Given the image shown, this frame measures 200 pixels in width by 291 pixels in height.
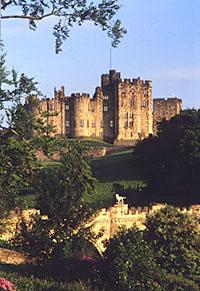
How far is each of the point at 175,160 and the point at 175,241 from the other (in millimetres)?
28365

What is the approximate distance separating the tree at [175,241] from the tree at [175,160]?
23124 mm

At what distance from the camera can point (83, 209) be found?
21188 millimetres

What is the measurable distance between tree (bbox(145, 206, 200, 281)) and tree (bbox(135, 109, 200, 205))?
23124 mm

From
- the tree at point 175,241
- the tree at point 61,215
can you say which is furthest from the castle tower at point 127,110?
the tree at point 175,241

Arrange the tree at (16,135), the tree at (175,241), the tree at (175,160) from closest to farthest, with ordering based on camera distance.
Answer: the tree at (16,135), the tree at (175,241), the tree at (175,160)

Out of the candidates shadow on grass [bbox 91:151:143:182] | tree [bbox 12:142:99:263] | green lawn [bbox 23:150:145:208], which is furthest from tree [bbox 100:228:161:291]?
shadow on grass [bbox 91:151:143:182]

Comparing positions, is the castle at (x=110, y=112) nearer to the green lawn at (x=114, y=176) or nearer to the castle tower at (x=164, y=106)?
the castle tower at (x=164, y=106)

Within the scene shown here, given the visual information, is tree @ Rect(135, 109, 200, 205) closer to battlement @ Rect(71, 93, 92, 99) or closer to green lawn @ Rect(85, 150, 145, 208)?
green lawn @ Rect(85, 150, 145, 208)

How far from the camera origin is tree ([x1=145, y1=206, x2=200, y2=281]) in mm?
18781

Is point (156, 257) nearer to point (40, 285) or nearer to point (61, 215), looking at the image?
point (61, 215)

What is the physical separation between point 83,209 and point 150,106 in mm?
59996

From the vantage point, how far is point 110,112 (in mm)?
80312

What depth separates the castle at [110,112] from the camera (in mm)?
79375

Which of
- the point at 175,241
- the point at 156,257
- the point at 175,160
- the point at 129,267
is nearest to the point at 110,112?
the point at 175,160
